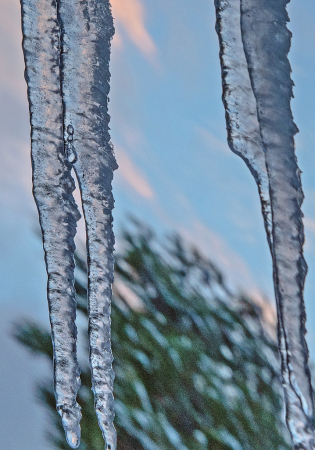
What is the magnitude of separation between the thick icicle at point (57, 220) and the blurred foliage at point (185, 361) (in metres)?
0.06

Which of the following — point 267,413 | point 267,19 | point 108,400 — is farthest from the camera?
point 267,413

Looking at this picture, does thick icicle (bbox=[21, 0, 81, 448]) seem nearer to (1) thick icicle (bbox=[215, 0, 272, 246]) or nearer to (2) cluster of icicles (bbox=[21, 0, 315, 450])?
(2) cluster of icicles (bbox=[21, 0, 315, 450])

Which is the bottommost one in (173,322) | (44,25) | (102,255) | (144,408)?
(144,408)

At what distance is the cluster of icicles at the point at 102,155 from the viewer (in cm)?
45

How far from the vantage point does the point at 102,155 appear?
54cm

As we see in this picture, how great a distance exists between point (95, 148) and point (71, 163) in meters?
0.04

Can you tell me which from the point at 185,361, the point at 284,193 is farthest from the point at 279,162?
the point at 185,361

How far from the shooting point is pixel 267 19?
44 centimetres

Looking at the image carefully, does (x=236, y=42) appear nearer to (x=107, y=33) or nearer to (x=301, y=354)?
(x=107, y=33)

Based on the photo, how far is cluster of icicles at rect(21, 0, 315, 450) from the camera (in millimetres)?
451

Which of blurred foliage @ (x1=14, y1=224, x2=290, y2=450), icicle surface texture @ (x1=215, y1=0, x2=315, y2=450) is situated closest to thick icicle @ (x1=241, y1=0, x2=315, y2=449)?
icicle surface texture @ (x1=215, y1=0, x2=315, y2=450)

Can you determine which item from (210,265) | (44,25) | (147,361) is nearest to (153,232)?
(210,265)

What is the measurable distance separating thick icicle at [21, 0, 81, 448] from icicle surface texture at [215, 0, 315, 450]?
0.77ft

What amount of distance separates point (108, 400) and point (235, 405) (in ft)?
0.72
